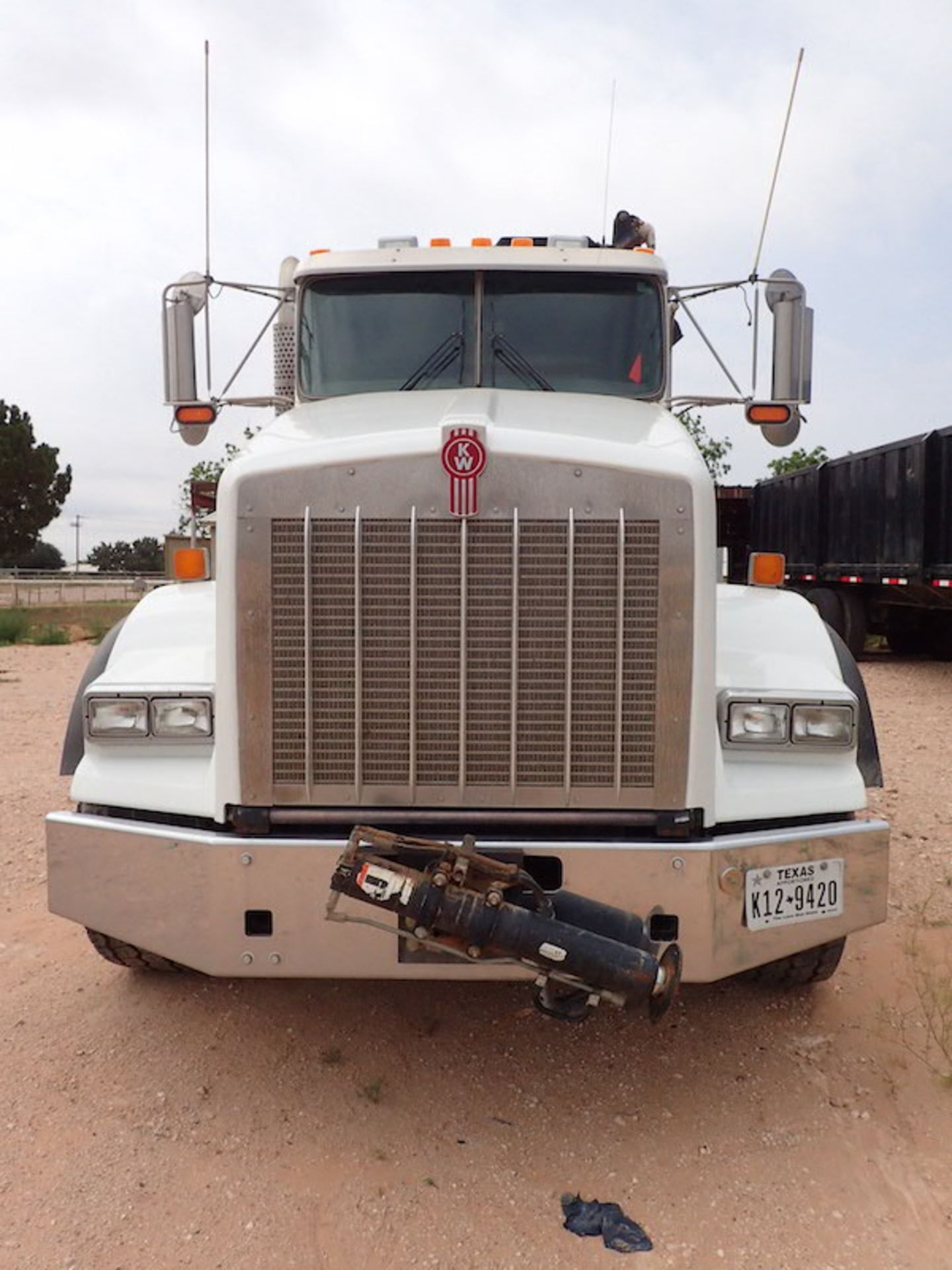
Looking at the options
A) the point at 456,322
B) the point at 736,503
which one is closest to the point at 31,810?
the point at 456,322

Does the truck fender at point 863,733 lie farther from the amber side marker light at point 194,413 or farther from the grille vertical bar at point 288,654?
the amber side marker light at point 194,413

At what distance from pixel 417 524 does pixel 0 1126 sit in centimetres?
213

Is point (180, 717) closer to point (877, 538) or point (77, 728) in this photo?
point (77, 728)

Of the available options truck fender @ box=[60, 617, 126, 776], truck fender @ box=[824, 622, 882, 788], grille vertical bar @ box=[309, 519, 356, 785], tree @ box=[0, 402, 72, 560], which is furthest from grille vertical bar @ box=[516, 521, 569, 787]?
tree @ box=[0, 402, 72, 560]

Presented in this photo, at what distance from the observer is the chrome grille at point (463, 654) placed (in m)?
2.97

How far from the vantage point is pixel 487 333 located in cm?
443

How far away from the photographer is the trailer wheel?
1566cm

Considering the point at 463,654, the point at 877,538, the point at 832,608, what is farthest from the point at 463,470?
the point at 832,608

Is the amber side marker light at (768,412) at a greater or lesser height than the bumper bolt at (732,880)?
greater

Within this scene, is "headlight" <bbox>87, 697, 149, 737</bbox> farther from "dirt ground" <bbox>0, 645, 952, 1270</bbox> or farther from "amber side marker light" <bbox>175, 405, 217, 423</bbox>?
"amber side marker light" <bbox>175, 405, 217, 423</bbox>

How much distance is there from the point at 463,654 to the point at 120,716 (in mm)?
1118

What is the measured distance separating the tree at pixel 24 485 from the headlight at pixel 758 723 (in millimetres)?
48610

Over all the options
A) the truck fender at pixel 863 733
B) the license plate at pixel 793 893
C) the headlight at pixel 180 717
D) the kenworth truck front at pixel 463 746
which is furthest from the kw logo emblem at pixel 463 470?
the truck fender at pixel 863 733

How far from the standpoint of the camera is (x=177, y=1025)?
374 centimetres
